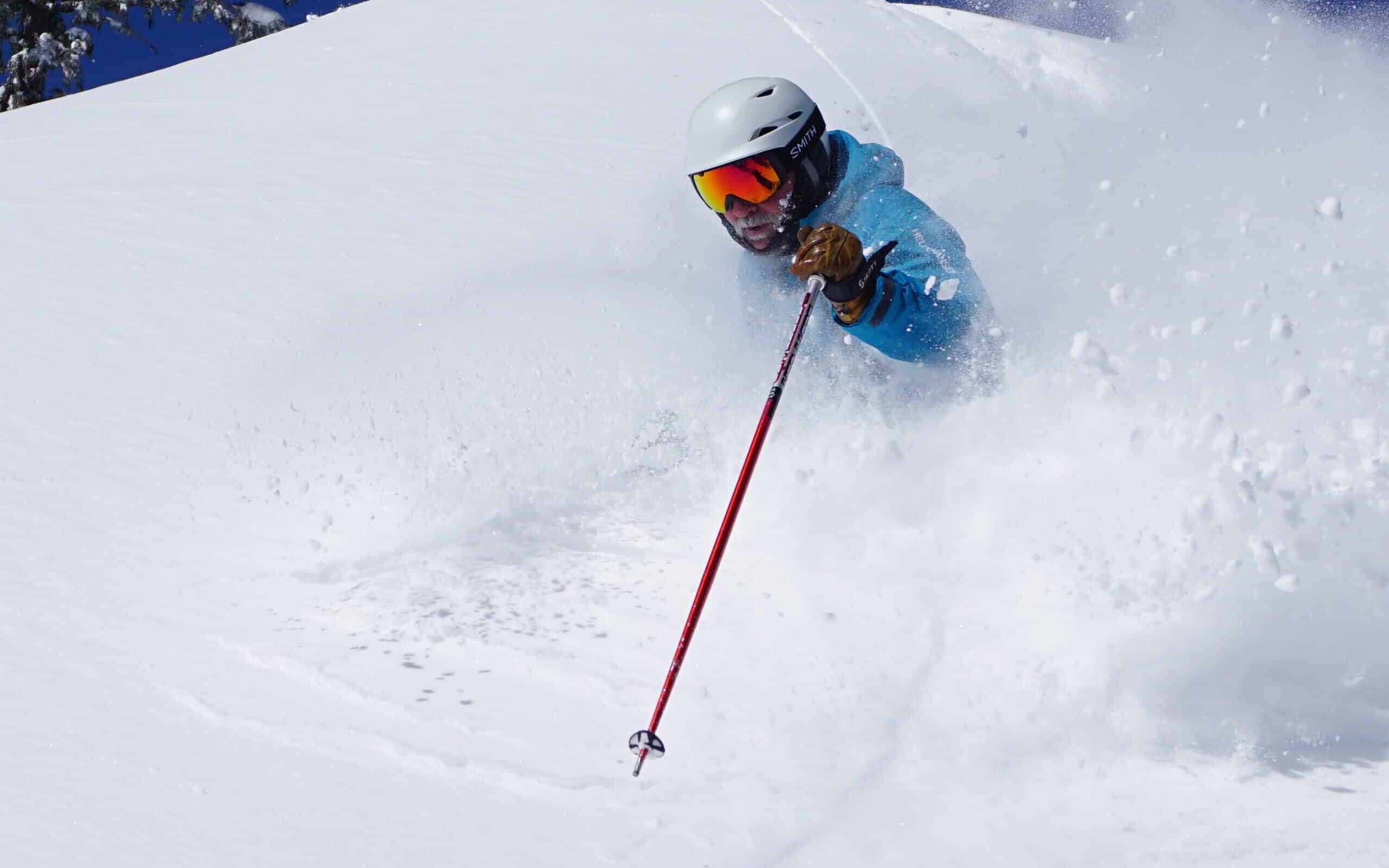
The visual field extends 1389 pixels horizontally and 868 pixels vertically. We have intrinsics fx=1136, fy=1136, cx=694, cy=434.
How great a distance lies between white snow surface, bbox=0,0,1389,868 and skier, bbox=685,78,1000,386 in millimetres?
298

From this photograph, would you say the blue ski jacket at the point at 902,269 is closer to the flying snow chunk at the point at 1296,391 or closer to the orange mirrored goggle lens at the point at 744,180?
the orange mirrored goggle lens at the point at 744,180

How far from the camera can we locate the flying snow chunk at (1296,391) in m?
2.70

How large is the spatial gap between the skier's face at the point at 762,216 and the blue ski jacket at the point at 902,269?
0.07 metres

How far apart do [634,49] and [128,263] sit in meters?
5.57

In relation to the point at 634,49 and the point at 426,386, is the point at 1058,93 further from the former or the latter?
the point at 426,386

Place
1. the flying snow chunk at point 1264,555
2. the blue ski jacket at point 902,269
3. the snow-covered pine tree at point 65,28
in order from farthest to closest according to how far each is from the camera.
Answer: the snow-covered pine tree at point 65,28 → the blue ski jacket at point 902,269 → the flying snow chunk at point 1264,555

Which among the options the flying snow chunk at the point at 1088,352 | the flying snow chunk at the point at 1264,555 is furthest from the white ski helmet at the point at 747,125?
the flying snow chunk at the point at 1264,555

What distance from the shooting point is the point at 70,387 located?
4.55 meters

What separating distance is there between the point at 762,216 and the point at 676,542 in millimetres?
1124

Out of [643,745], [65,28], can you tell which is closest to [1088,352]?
[643,745]

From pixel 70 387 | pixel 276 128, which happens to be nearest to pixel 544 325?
pixel 70 387

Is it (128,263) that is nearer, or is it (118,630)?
(118,630)

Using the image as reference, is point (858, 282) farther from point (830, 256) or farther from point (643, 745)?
point (643, 745)

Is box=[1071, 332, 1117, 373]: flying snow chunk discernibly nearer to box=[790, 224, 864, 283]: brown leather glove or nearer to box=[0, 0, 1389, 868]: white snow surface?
box=[0, 0, 1389, 868]: white snow surface
